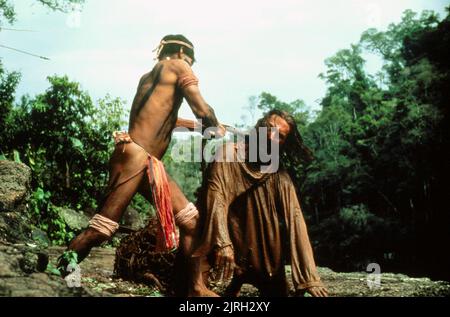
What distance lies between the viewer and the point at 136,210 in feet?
52.6

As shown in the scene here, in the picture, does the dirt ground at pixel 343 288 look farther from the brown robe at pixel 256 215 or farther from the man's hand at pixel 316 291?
the man's hand at pixel 316 291

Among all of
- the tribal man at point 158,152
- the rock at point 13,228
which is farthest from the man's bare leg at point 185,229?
the rock at point 13,228

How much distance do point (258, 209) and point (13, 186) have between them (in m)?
3.44

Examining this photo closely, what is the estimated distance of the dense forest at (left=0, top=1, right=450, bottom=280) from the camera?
13.8 meters

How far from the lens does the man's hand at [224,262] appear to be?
115 inches

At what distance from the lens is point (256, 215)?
11.6 ft

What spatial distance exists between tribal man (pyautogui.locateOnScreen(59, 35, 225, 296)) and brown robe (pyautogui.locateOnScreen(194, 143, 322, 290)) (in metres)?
0.27

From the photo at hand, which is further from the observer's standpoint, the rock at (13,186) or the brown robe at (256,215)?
the rock at (13,186)

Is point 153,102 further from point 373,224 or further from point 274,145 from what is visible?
point 373,224

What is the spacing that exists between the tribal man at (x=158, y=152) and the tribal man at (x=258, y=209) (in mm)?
267

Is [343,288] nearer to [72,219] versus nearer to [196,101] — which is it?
[196,101]

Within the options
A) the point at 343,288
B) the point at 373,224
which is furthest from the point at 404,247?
the point at 343,288

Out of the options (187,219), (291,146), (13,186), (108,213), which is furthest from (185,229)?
(13,186)
